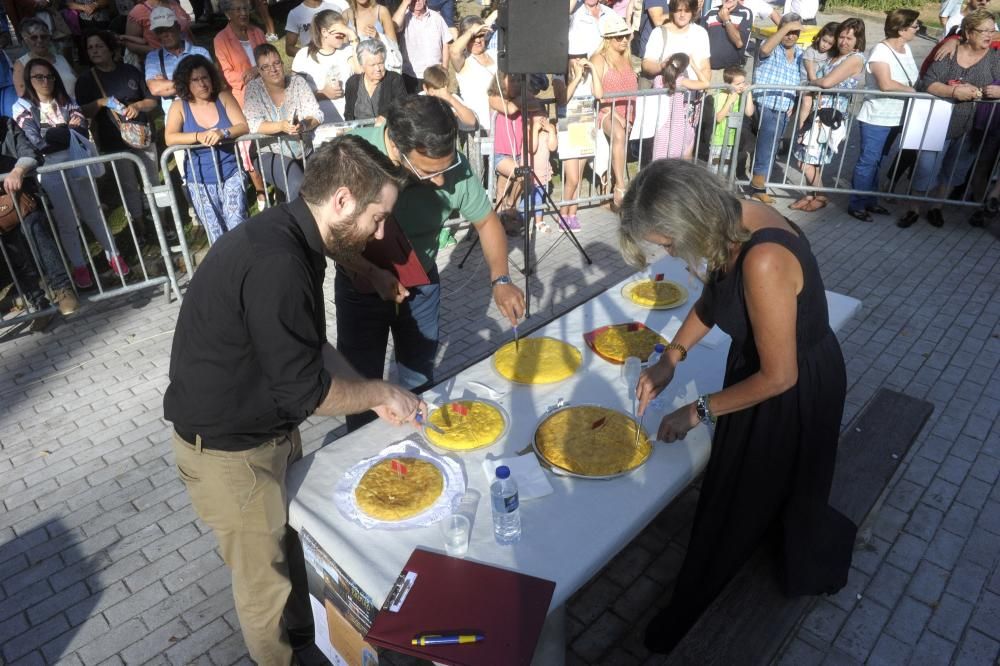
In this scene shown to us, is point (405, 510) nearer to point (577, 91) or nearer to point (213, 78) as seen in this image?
point (213, 78)

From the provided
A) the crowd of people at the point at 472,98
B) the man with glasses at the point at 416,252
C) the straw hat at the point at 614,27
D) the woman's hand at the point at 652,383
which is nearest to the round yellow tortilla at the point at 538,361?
the man with glasses at the point at 416,252

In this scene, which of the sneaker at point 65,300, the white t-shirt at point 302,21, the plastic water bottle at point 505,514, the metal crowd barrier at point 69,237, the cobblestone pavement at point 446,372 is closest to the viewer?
the plastic water bottle at point 505,514

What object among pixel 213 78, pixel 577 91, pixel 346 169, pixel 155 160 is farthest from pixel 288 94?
pixel 346 169

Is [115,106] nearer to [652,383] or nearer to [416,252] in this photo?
[416,252]

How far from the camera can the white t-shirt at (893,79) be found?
7.12 m

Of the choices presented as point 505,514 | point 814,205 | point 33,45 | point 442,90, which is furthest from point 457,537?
point 814,205

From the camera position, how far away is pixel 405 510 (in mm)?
2293

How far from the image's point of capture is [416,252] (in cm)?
344

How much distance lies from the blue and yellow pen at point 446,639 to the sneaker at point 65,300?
517 cm

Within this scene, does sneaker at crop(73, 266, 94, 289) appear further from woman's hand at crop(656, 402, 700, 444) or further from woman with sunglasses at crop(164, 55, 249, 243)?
woman's hand at crop(656, 402, 700, 444)

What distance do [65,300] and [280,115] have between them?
8.27 feet

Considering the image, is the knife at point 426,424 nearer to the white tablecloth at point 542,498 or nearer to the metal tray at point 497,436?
the metal tray at point 497,436

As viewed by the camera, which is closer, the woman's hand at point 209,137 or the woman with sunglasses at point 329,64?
the woman's hand at point 209,137

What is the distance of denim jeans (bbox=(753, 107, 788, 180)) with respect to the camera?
7.81 metres
